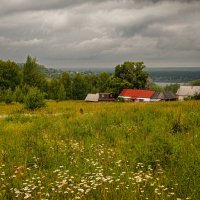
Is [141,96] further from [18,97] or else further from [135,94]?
[18,97]

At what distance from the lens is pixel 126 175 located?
6.66 m

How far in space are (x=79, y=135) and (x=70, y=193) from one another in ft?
19.2

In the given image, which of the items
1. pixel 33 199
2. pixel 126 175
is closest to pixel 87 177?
pixel 126 175

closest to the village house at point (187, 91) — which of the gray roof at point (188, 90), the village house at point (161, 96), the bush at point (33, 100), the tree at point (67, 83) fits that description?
the gray roof at point (188, 90)

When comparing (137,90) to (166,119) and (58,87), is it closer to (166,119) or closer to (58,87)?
(58,87)

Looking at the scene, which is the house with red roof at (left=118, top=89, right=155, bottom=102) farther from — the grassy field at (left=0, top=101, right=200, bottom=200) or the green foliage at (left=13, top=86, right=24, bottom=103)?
the grassy field at (left=0, top=101, right=200, bottom=200)

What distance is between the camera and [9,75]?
267 ft

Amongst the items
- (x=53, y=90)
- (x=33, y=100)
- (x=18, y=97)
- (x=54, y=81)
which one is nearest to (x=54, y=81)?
(x=54, y=81)

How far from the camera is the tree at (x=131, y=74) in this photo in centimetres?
8919

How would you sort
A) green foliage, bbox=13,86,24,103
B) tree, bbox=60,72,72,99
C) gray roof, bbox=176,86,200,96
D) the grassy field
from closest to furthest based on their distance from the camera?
the grassy field
green foliage, bbox=13,86,24,103
gray roof, bbox=176,86,200,96
tree, bbox=60,72,72,99

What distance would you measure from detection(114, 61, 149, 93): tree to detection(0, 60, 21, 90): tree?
2823 centimetres

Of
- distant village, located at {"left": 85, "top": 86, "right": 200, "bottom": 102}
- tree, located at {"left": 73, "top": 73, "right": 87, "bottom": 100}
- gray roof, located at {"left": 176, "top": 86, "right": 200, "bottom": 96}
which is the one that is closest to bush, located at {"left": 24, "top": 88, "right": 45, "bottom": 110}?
distant village, located at {"left": 85, "top": 86, "right": 200, "bottom": 102}

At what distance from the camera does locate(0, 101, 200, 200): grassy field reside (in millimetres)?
5840

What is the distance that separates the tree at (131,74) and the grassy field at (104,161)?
76366 mm
